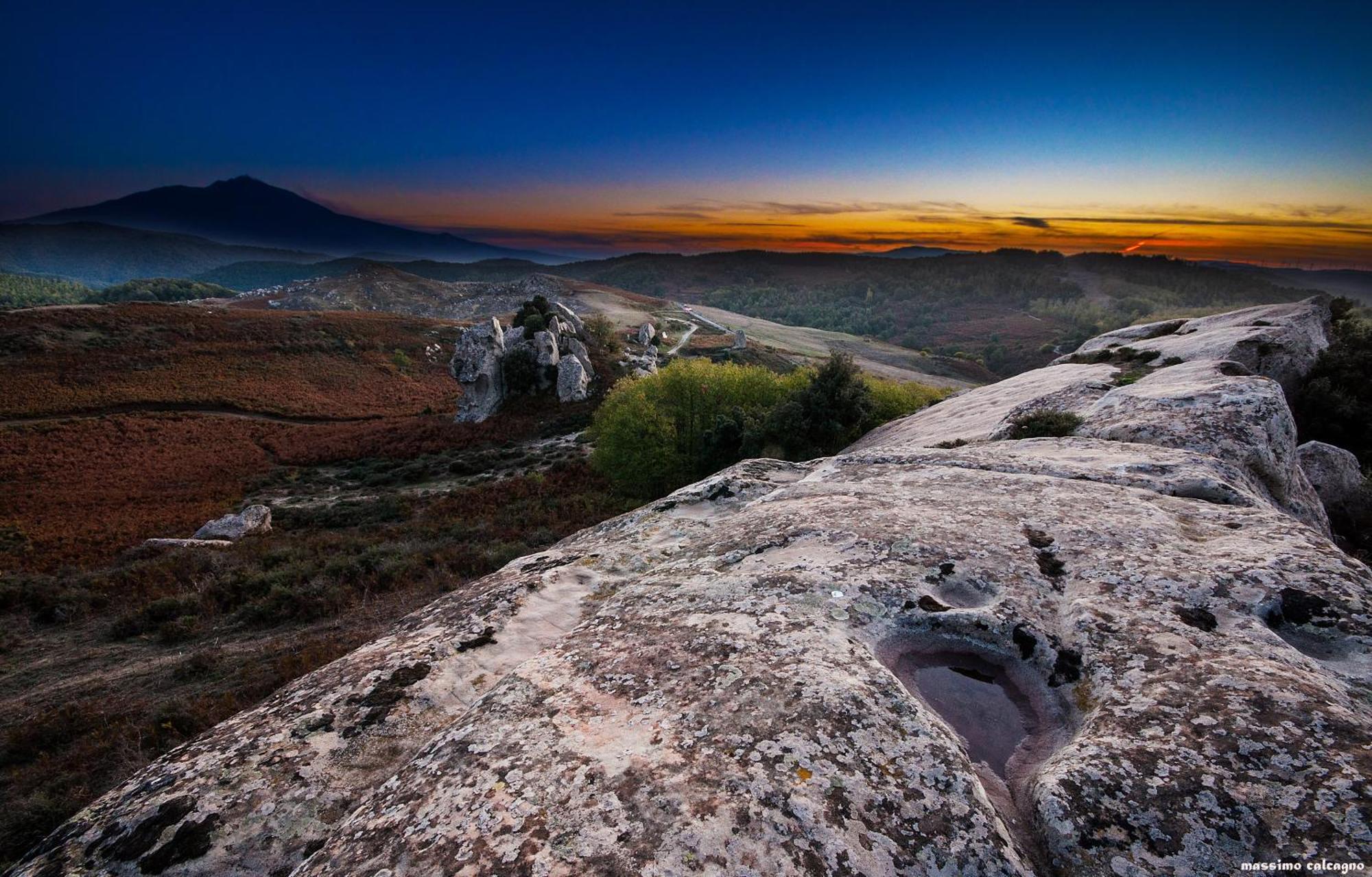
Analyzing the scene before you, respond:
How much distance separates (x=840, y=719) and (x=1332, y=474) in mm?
24907

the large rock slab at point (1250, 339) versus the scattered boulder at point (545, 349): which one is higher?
the large rock slab at point (1250, 339)

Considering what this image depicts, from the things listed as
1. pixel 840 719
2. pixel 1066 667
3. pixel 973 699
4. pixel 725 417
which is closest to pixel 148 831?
pixel 840 719

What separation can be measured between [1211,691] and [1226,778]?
1.06 m

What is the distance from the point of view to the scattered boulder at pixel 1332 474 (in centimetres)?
1855

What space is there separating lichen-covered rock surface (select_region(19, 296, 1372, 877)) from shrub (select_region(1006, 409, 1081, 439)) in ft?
20.0

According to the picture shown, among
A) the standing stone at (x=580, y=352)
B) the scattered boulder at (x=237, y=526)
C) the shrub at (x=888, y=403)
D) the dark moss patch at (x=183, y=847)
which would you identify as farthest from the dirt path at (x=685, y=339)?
the dark moss patch at (x=183, y=847)

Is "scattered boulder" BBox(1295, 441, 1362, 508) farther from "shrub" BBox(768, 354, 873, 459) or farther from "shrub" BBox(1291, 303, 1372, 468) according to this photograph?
"shrub" BBox(768, 354, 873, 459)

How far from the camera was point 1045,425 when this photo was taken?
16.1 m

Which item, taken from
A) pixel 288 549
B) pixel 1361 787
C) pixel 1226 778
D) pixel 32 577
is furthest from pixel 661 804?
pixel 32 577

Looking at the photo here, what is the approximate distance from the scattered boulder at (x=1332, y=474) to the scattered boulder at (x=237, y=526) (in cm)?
4832

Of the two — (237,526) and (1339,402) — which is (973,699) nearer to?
(1339,402)

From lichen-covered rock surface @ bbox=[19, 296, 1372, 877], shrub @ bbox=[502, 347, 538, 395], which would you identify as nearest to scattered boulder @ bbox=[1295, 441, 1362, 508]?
lichen-covered rock surface @ bbox=[19, 296, 1372, 877]

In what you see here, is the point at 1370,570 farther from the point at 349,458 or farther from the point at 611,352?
the point at 611,352

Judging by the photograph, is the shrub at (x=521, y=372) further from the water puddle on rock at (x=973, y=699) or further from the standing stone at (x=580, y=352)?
the water puddle on rock at (x=973, y=699)
